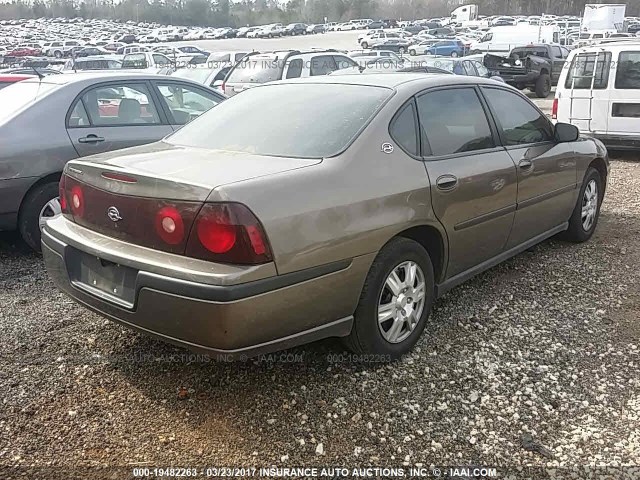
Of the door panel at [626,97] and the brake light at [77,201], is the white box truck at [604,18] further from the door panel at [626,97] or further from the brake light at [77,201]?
the brake light at [77,201]

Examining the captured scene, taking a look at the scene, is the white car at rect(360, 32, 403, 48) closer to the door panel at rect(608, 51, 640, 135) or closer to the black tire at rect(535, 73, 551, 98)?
the black tire at rect(535, 73, 551, 98)

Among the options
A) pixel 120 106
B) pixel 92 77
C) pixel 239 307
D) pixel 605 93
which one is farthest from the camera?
pixel 605 93

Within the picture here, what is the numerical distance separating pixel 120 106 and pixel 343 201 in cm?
347

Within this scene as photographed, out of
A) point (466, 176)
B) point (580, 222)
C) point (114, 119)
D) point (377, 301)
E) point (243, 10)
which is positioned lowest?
point (580, 222)

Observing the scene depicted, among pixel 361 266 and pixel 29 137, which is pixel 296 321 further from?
pixel 29 137

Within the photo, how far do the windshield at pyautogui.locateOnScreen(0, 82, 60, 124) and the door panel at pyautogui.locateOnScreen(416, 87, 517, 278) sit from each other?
3.32 meters

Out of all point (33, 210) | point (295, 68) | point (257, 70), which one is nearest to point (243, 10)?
point (257, 70)

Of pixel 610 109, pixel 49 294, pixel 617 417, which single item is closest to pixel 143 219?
pixel 49 294

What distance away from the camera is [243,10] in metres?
94.8

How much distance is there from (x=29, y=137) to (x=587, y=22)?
113ft

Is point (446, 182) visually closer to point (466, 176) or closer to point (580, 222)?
point (466, 176)

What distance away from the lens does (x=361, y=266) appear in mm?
2965

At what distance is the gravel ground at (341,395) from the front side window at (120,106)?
193cm

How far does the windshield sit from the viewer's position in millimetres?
4969
